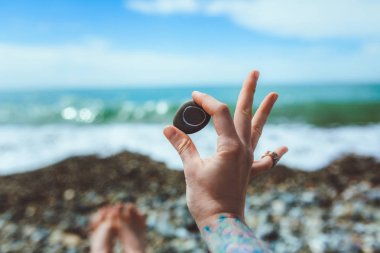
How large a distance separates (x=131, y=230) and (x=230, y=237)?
298 centimetres

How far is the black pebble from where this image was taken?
6.07ft

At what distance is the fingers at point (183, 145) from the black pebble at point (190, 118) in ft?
0.40

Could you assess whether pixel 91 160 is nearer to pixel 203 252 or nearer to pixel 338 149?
pixel 203 252

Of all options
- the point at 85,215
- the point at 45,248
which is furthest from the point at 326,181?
the point at 45,248

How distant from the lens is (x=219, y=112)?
156cm

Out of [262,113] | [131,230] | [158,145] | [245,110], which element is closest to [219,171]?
[245,110]

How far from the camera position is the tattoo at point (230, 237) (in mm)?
1527

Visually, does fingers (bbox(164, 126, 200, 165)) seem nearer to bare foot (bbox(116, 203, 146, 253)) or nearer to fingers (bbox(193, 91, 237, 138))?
fingers (bbox(193, 91, 237, 138))

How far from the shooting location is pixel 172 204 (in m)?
5.44

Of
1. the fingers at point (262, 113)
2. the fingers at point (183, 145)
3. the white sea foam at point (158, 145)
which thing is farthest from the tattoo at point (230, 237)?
the white sea foam at point (158, 145)

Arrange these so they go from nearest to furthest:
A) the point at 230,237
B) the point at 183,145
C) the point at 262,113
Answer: the point at 230,237 → the point at 183,145 → the point at 262,113

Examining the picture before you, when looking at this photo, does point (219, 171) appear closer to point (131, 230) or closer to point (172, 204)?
point (131, 230)

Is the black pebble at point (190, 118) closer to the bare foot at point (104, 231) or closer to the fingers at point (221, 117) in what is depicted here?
the fingers at point (221, 117)

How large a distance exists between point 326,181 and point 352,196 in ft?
2.73
